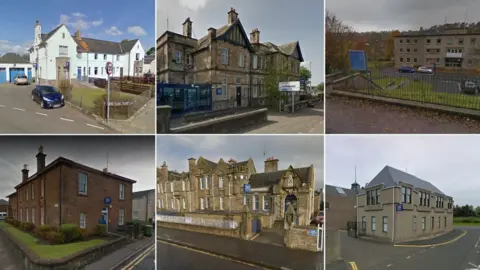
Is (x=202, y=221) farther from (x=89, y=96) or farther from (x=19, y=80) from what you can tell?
(x=19, y=80)

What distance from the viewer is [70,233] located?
4.47 m

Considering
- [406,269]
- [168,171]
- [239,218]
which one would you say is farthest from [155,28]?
[406,269]

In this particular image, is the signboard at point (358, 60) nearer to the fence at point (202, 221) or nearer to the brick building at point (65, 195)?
the fence at point (202, 221)

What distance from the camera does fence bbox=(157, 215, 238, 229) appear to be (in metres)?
4.61

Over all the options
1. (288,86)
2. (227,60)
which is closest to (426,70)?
(288,86)

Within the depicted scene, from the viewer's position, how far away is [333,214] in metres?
4.46

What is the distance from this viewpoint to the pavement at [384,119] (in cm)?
435

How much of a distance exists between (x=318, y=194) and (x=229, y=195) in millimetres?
1075

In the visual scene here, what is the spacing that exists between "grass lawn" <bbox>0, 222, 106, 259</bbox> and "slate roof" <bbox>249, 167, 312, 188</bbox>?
1964 millimetres

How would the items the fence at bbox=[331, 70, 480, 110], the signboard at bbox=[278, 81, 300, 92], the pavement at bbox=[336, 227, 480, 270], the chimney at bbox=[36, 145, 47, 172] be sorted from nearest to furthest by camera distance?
the fence at bbox=[331, 70, 480, 110]
the pavement at bbox=[336, 227, 480, 270]
the chimney at bbox=[36, 145, 47, 172]
the signboard at bbox=[278, 81, 300, 92]

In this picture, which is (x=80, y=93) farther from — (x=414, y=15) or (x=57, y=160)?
(x=414, y=15)

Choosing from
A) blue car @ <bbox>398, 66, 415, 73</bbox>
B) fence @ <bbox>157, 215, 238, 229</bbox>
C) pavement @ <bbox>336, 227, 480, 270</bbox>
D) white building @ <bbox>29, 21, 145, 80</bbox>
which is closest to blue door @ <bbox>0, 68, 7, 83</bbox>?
white building @ <bbox>29, 21, 145, 80</bbox>

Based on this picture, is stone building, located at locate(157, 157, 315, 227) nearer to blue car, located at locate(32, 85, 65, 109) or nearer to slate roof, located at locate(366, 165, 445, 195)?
slate roof, located at locate(366, 165, 445, 195)

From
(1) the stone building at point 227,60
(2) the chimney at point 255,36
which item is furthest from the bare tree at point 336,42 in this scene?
(2) the chimney at point 255,36
